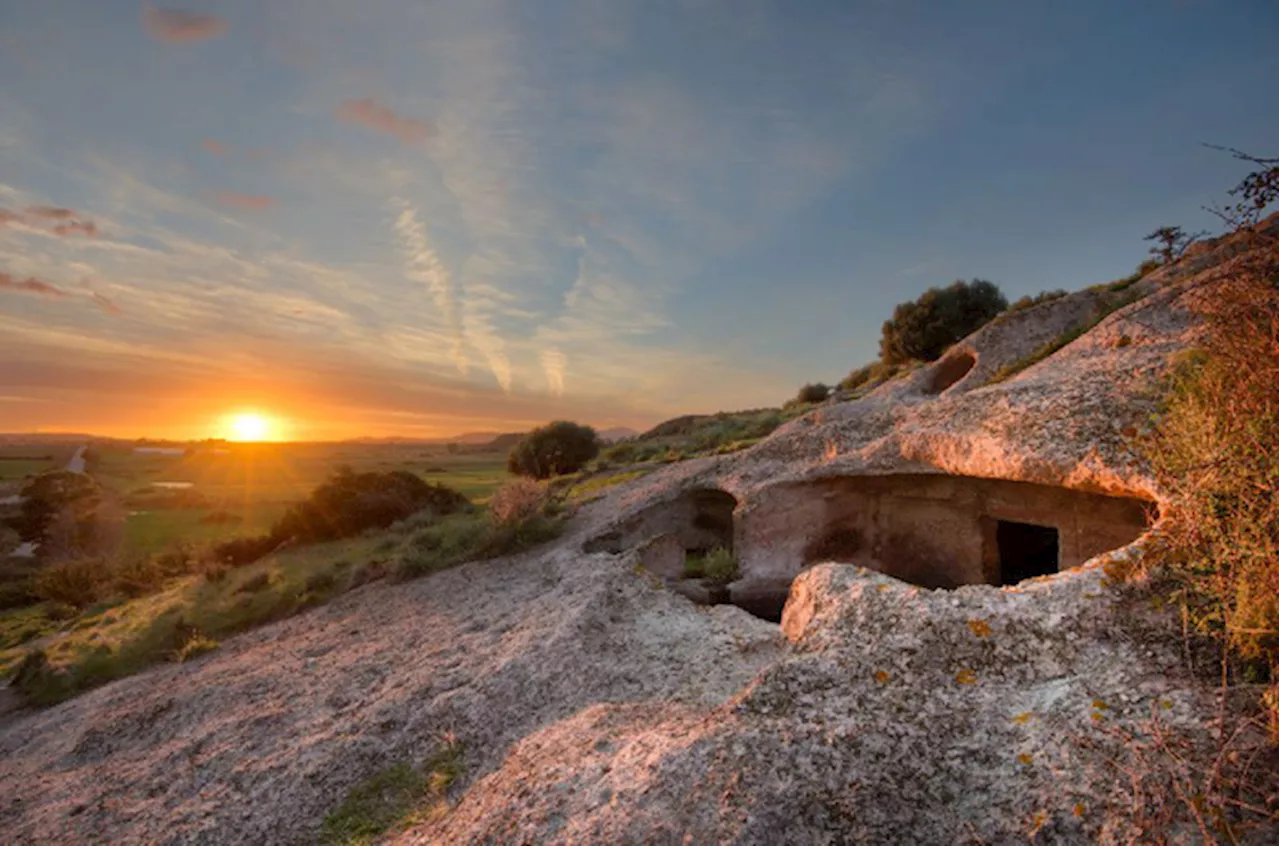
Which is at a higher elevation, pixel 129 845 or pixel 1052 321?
pixel 1052 321

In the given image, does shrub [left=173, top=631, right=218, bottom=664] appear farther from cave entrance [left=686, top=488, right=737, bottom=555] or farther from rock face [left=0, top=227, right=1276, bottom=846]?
cave entrance [left=686, top=488, right=737, bottom=555]

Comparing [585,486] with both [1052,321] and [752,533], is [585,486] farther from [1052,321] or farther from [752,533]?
[1052,321]

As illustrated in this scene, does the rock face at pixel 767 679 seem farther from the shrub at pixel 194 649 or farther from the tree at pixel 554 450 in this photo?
the tree at pixel 554 450

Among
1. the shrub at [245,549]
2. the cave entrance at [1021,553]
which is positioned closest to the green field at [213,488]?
the shrub at [245,549]

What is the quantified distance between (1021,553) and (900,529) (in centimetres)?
378

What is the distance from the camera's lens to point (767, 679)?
5062 millimetres

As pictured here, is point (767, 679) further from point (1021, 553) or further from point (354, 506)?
point (354, 506)

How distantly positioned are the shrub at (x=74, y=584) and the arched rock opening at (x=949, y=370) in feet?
113

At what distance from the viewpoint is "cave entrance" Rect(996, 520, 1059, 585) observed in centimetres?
1340

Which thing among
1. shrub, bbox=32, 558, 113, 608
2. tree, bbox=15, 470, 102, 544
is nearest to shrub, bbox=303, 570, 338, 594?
shrub, bbox=32, 558, 113, 608

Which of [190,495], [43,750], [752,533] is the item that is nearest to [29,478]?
[190,495]

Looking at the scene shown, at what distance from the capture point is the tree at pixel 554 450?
132 ft

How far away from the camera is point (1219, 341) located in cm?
564

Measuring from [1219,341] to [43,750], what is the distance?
18.1 metres
